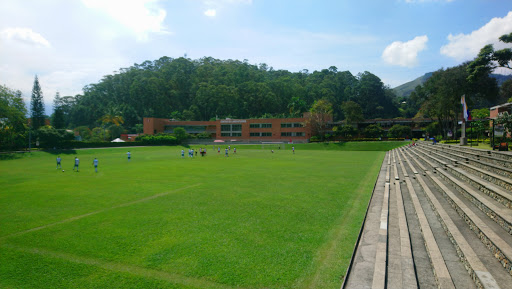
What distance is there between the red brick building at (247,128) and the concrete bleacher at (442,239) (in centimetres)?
6955

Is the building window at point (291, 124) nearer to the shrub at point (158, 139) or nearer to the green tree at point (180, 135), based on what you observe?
the green tree at point (180, 135)

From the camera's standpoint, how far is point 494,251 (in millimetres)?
5695

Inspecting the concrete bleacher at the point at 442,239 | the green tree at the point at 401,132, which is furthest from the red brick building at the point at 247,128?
the concrete bleacher at the point at 442,239

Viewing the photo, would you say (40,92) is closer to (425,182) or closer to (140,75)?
(140,75)

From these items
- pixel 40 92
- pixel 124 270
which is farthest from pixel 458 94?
pixel 40 92

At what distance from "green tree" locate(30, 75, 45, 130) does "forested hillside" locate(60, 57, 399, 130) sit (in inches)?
1182

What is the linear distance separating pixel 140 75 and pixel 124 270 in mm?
138763

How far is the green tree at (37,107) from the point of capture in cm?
7081

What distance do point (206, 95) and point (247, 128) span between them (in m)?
34.6

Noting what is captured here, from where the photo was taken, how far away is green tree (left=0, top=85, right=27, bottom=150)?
50125mm

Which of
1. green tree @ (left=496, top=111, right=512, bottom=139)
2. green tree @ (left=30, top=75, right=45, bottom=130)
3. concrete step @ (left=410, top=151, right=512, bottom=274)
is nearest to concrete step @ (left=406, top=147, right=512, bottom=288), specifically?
concrete step @ (left=410, top=151, right=512, bottom=274)

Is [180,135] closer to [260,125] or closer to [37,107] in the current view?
[260,125]

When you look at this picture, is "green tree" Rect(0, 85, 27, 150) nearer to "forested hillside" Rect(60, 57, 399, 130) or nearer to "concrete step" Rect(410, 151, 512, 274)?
"forested hillside" Rect(60, 57, 399, 130)

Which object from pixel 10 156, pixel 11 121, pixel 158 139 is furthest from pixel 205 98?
pixel 10 156
